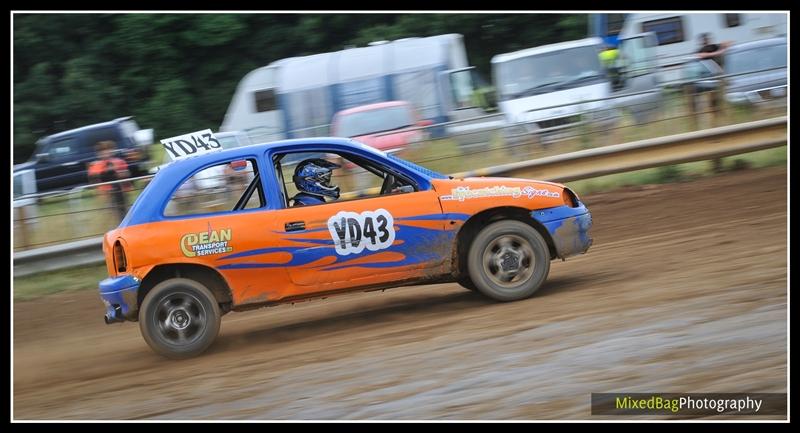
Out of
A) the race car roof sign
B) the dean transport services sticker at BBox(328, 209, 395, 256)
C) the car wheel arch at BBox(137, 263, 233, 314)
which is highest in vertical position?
the race car roof sign

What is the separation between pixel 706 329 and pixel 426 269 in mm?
2059

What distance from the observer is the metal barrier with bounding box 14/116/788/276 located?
468 inches

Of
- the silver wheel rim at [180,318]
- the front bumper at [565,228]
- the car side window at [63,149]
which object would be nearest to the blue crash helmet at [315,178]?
the silver wheel rim at [180,318]

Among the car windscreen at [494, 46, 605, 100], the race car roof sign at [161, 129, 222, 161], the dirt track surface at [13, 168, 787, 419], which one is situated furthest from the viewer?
the car windscreen at [494, 46, 605, 100]

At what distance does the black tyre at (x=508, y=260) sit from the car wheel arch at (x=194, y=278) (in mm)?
1821

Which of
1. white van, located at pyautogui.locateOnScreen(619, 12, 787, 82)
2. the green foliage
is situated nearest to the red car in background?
white van, located at pyautogui.locateOnScreen(619, 12, 787, 82)

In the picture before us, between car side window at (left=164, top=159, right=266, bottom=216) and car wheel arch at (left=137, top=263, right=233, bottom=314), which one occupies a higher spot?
car side window at (left=164, top=159, right=266, bottom=216)

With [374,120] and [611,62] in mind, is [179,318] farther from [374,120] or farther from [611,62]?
[611,62]

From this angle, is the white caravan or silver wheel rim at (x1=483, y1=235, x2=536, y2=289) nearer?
silver wheel rim at (x1=483, y1=235, x2=536, y2=289)

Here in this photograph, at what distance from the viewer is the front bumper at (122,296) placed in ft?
22.7

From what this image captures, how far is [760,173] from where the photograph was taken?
465 inches

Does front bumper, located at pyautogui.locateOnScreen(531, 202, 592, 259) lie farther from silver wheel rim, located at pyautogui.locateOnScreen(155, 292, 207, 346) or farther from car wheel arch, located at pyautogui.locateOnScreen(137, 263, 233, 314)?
silver wheel rim, located at pyautogui.locateOnScreen(155, 292, 207, 346)

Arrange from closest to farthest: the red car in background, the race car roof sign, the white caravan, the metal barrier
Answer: the race car roof sign, the metal barrier, the red car in background, the white caravan

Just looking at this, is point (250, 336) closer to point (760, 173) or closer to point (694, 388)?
point (694, 388)
